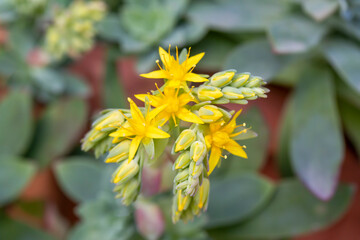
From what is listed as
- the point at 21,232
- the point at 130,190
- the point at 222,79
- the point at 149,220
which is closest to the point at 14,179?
the point at 21,232

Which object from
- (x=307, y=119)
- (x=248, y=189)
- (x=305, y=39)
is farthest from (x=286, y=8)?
(x=248, y=189)

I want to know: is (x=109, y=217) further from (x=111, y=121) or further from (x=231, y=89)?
(x=231, y=89)

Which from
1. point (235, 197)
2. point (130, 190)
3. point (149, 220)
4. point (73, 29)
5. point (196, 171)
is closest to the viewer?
point (196, 171)

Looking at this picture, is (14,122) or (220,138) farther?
(14,122)

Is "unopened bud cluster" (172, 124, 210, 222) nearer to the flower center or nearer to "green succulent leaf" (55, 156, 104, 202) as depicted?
the flower center

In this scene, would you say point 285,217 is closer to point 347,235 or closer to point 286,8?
point 347,235

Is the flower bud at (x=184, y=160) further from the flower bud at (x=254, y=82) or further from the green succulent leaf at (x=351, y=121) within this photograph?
the green succulent leaf at (x=351, y=121)

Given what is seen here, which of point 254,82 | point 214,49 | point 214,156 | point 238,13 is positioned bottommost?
point 214,49
